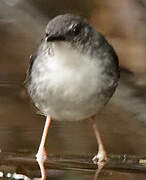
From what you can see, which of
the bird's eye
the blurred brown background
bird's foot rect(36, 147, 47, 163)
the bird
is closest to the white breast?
the bird

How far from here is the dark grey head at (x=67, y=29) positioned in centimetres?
406

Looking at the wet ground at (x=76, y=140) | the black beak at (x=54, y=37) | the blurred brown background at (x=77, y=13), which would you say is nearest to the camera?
the black beak at (x=54, y=37)

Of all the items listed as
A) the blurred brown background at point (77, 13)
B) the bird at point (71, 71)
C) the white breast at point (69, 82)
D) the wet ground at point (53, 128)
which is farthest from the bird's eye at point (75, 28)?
the blurred brown background at point (77, 13)

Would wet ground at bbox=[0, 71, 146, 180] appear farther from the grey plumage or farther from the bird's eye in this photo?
the bird's eye

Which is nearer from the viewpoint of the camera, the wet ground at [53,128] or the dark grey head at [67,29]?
the dark grey head at [67,29]

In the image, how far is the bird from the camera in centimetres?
416

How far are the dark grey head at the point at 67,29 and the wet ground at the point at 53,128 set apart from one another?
86 centimetres

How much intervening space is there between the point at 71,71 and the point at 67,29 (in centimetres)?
29

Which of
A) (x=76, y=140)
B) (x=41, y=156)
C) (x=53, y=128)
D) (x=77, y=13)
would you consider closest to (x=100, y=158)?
(x=41, y=156)

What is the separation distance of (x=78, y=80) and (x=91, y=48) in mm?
256

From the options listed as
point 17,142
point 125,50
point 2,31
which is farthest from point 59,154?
point 2,31

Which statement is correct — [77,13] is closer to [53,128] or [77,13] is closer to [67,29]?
[53,128]

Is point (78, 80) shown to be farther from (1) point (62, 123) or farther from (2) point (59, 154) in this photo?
(1) point (62, 123)

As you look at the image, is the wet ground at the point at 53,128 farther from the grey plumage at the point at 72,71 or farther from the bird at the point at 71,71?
the grey plumage at the point at 72,71
